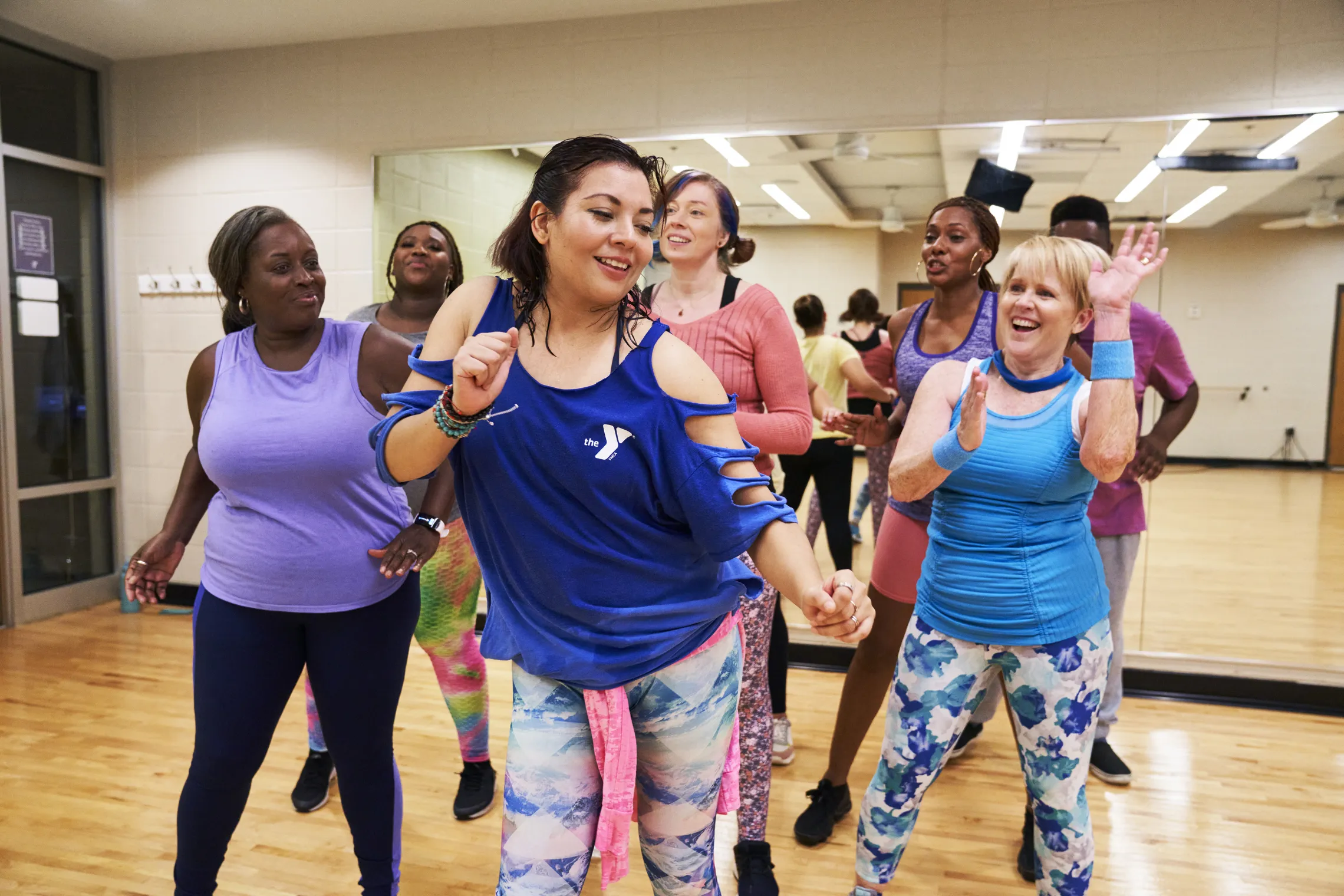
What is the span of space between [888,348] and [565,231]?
264 centimetres

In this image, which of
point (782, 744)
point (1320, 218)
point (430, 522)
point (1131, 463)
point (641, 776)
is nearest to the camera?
point (641, 776)

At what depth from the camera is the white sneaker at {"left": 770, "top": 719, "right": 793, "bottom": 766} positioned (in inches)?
123

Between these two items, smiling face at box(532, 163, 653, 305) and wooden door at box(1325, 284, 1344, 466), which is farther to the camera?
wooden door at box(1325, 284, 1344, 466)

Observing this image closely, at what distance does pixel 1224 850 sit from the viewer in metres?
2.54

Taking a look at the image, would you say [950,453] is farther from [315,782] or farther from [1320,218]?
[1320,218]

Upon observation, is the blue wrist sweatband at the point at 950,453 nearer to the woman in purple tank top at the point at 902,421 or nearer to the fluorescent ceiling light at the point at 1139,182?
the woman in purple tank top at the point at 902,421

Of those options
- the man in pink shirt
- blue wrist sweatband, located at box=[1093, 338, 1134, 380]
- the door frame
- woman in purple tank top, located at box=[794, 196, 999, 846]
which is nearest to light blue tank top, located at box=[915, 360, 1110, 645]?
blue wrist sweatband, located at box=[1093, 338, 1134, 380]

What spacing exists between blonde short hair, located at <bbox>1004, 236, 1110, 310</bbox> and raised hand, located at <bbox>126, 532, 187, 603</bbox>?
1760 mm

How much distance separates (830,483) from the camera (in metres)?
4.11

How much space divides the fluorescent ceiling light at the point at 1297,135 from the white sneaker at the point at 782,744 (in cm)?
294

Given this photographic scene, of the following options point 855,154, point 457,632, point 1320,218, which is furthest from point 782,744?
point 1320,218

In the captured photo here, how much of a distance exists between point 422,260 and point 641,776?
1.86 metres

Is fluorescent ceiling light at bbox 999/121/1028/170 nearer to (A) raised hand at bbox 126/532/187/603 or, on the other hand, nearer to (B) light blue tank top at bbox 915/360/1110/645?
(B) light blue tank top at bbox 915/360/1110/645

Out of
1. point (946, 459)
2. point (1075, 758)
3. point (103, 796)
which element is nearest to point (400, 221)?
point (103, 796)
